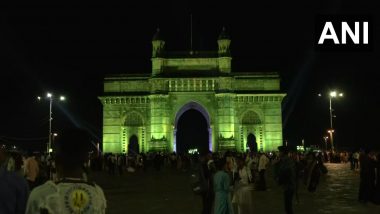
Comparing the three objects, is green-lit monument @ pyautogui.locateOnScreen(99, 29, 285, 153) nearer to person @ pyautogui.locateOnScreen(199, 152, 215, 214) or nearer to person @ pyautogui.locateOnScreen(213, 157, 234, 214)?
person @ pyautogui.locateOnScreen(199, 152, 215, 214)

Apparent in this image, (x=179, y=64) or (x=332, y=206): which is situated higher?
→ (x=179, y=64)

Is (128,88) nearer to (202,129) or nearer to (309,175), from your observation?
(202,129)

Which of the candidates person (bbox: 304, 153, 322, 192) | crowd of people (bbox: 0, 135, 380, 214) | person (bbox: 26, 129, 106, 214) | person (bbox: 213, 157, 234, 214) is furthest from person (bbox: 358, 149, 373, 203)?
person (bbox: 26, 129, 106, 214)

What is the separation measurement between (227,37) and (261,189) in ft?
142

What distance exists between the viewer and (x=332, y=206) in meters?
15.5

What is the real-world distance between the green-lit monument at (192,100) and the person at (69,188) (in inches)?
2212

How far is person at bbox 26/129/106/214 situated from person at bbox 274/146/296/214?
9358 millimetres

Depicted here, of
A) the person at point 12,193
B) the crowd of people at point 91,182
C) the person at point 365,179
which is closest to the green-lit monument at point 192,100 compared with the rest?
the crowd of people at point 91,182

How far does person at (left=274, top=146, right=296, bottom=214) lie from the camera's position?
1290cm

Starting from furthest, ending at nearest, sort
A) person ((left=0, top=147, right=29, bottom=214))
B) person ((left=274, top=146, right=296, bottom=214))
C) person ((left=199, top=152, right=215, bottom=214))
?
person ((left=274, top=146, right=296, bottom=214)) → person ((left=199, top=152, right=215, bottom=214)) → person ((left=0, top=147, right=29, bottom=214))

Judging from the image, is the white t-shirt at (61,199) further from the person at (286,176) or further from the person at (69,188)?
the person at (286,176)

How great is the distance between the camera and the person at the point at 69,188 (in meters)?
3.91

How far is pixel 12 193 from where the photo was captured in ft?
17.0

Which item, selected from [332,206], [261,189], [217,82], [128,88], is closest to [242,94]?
[217,82]
